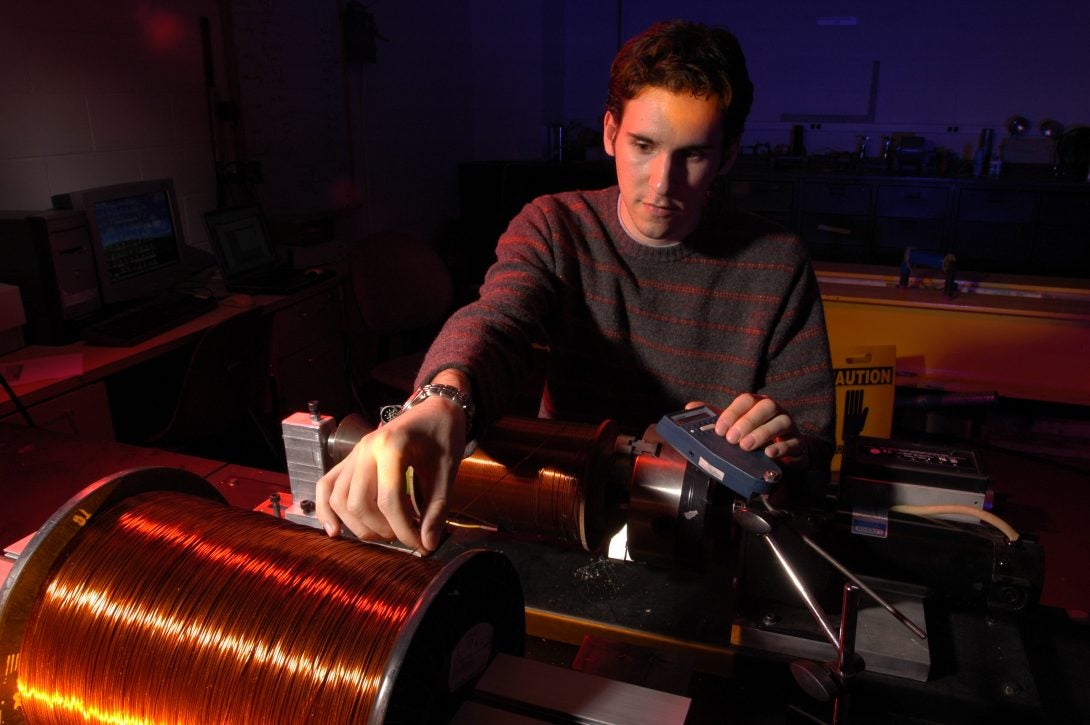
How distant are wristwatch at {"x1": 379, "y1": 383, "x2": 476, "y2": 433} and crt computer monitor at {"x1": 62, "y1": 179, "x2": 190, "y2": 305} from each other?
2.59 meters

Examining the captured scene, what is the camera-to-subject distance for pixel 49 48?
Result: 3.14 m

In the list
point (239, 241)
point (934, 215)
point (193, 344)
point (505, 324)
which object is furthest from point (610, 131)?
point (934, 215)

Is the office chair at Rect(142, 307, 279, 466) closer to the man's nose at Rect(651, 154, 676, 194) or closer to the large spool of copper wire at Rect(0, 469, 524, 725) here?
the man's nose at Rect(651, 154, 676, 194)

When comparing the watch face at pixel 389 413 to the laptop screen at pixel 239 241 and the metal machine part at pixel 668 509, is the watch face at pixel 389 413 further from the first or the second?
the laptop screen at pixel 239 241

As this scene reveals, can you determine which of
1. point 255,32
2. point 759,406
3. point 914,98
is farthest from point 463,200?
point 759,406

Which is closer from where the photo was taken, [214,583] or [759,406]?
[214,583]

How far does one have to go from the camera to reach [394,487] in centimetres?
75

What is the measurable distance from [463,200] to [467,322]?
199 inches

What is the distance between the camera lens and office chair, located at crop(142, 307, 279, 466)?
2.70m

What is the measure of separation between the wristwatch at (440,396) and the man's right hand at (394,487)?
2.8 inches

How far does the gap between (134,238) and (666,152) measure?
8.95 ft

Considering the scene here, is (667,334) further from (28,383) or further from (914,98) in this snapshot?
(914,98)

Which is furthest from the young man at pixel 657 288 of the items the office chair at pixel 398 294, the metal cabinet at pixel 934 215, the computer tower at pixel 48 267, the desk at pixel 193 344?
the metal cabinet at pixel 934 215

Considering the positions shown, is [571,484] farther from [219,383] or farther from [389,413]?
[219,383]
